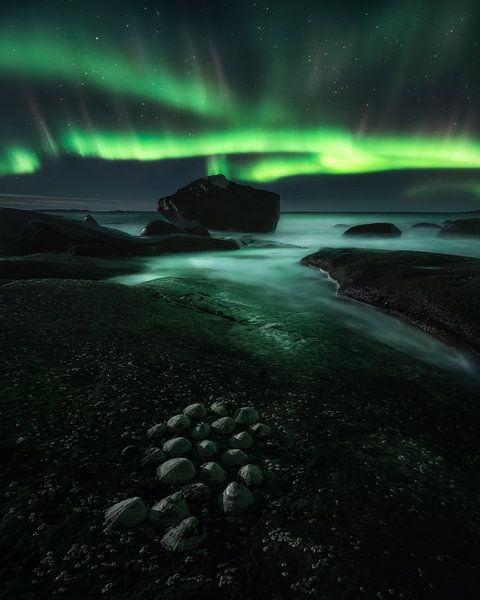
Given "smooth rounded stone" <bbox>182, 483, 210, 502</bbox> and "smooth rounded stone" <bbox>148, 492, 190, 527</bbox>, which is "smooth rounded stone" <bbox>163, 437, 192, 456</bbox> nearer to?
"smooth rounded stone" <bbox>182, 483, 210, 502</bbox>

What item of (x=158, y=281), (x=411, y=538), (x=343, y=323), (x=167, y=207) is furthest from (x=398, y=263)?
(x=167, y=207)

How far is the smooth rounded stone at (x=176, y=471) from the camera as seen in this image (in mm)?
1943

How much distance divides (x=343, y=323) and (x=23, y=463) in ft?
17.1

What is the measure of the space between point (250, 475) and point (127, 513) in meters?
0.72

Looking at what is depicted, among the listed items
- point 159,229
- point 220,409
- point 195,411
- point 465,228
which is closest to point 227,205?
point 159,229

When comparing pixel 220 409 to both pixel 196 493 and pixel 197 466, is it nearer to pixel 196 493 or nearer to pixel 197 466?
pixel 197 466

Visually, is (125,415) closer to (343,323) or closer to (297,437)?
(297,437)

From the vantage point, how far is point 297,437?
98.0 inches

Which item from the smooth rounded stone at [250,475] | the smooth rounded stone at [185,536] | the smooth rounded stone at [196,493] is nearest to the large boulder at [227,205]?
the smooth rounded stone at [250,475]

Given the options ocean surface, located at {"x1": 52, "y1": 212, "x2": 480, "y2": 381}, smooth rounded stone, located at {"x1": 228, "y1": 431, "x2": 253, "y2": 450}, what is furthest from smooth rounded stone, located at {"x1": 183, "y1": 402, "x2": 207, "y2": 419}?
ocean surface, located at {"x1": 52, "y1": 212, "x2": 480, "y2": 381}

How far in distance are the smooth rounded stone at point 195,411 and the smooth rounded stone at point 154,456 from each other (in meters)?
0.43

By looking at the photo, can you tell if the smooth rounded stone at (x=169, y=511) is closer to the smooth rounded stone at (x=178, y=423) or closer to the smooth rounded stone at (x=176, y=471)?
the smooth rounded stone at (x=176, y=471)

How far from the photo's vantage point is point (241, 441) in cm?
232

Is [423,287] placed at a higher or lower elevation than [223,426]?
lower
